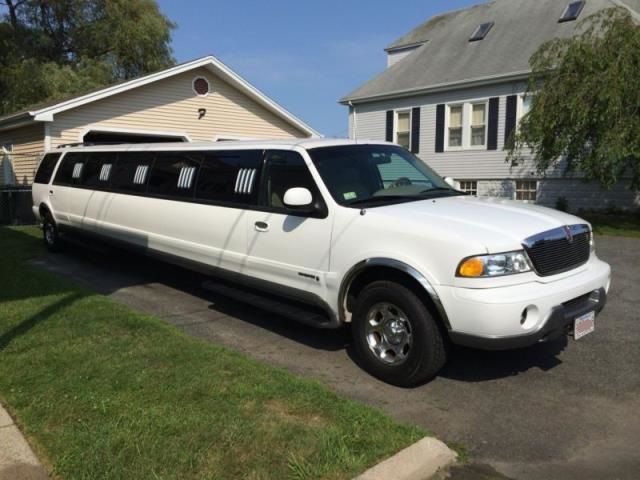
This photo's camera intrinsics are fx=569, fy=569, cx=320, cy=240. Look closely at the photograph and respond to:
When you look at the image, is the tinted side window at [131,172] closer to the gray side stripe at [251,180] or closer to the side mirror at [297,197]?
the gray side stripe at [251,180]

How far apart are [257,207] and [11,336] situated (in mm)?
2589

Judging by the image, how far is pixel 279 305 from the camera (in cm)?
545

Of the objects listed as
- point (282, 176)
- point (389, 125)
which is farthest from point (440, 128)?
point (282, 176)

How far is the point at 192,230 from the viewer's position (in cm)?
644

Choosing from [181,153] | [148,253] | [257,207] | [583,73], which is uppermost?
[583,73]

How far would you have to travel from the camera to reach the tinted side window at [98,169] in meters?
8.41

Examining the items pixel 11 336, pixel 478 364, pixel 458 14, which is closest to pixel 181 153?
pixel 11 336

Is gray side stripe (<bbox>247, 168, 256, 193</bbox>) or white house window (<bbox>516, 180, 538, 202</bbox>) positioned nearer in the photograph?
gray side stripe (<bbox>247, 168, 256, 193</bbox>)

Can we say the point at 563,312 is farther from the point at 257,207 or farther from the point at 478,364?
the point at 257,207

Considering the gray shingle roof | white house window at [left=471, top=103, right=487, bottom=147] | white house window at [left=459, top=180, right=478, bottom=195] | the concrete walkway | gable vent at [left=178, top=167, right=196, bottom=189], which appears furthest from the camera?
white house window at [left=459, top=180, right=478, bottom=195]

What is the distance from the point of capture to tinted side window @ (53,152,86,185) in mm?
9252

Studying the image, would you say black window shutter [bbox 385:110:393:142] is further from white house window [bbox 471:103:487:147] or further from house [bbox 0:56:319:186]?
house [bbox 0:56:319:186]

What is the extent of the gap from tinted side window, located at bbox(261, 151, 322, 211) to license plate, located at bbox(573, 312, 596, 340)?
244 cm

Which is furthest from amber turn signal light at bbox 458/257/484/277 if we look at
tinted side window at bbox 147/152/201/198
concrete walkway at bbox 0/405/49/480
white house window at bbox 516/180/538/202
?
white house window at bbox 516/180/538/202
